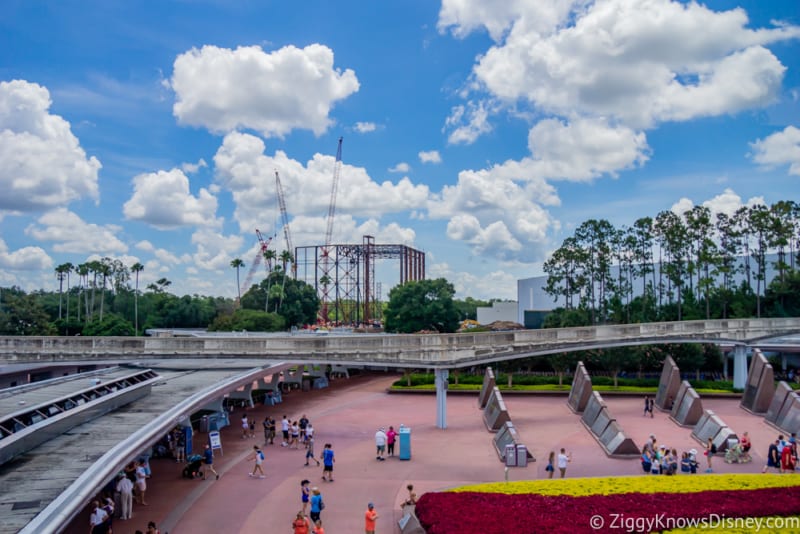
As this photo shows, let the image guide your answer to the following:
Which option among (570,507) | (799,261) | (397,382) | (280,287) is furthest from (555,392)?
(280,287)

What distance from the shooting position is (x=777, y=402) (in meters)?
34.1

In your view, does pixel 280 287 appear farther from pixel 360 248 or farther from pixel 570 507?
pixel 570 507

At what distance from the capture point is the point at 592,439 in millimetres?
31016

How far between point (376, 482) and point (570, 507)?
28.3 feet

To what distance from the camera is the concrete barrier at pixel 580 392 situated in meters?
37.4

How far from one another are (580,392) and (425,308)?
36289mm

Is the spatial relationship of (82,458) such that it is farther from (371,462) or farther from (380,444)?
(380,444)

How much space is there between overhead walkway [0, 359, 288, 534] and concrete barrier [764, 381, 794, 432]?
29343mm

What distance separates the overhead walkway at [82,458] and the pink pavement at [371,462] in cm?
276

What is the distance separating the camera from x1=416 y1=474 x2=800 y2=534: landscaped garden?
15.9 metres

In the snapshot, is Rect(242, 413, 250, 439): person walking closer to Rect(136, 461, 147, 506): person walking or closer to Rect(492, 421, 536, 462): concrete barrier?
Rect(136, 461, 147, 506): person walking

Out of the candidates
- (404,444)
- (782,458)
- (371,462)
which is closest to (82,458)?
(371,462)

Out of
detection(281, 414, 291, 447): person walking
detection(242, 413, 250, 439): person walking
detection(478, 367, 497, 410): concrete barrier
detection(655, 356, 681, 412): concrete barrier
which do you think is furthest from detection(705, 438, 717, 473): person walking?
detection(242, 413, 250, 439): person walking

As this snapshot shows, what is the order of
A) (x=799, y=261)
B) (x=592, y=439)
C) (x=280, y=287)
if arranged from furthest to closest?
(x=280, y=287), (x=799, y=261), (x=592, y=439)
